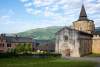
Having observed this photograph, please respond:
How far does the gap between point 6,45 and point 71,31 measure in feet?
113

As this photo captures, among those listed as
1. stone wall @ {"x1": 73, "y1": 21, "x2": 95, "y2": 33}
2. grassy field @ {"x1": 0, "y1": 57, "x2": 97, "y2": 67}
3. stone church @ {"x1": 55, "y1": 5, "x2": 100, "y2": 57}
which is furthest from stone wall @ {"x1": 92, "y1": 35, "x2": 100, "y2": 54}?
grassy field @ {"x1": 0, "y1": 57, "x2": 97, "y2": 67}

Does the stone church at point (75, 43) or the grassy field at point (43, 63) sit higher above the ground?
the stone church at point (75, 43)

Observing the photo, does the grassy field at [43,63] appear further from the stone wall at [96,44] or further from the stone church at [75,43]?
the stone wall at [96,44]

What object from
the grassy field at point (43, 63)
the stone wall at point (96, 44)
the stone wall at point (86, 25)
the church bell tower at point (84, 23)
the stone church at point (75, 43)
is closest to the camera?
the grassy field at point (43, 63)

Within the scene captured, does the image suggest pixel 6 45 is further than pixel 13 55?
Yes

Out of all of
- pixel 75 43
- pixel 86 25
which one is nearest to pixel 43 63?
pixel 75 43

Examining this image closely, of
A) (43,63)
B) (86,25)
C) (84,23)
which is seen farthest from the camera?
(84,23)

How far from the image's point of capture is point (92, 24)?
9169cm

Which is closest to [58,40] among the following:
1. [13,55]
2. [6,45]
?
[13,55]

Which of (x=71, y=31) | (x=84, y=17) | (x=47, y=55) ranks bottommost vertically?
(x=47, y=55)

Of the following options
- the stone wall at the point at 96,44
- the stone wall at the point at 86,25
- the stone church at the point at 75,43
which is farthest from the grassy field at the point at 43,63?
the stone wall at the point at 86,25

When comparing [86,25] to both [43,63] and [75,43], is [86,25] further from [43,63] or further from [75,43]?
[43,63]

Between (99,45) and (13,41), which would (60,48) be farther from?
(13,41)

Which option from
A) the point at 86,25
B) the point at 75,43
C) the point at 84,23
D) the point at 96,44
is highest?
the point at 84,23
